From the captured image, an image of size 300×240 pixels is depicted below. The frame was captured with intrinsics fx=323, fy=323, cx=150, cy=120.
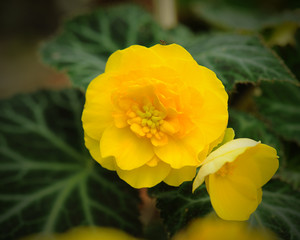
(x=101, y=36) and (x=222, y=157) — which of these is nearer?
(x=222, y=157)

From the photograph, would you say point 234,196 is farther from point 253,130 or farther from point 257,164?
point 253,130

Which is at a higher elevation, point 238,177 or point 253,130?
point 238,177

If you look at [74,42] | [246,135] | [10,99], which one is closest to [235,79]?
[246,135]

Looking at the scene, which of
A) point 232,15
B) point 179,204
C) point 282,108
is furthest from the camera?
point 232,15

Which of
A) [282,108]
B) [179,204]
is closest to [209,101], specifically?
[179,204]

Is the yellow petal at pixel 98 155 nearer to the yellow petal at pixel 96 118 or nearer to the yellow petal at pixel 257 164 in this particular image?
the yellow petal at pixel 96 118

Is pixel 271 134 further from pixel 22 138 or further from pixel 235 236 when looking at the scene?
pixel 22 138

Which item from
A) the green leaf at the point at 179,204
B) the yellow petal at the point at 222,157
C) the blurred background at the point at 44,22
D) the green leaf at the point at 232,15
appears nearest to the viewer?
the yellow petal at the point at 222,157

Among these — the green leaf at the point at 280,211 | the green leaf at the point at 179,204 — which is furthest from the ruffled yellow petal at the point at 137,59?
the green leaf at the point at 280,211
